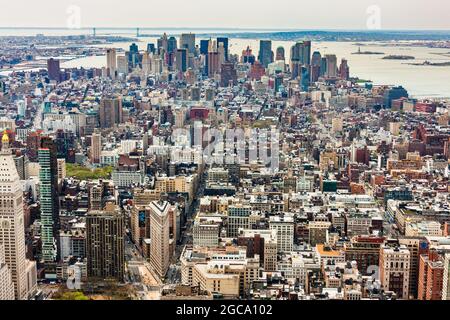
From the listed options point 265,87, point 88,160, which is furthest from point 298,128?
point 88,160

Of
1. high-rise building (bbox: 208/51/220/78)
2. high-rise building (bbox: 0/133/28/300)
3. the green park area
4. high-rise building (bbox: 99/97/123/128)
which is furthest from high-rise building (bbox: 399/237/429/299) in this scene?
high-rise building (bbox: 99/97/123/128)

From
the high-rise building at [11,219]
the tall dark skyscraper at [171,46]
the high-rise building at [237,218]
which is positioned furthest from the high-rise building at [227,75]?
the high-rise building at [11,219]

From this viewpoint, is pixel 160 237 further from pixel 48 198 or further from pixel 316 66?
pixel 316 66

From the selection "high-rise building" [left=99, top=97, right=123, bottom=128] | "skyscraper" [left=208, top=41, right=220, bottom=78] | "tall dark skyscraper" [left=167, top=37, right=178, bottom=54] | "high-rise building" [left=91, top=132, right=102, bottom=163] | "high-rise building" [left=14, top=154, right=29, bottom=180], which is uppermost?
"tall dark skyscraper" [left=167, top=37, right=178, bottom=54]

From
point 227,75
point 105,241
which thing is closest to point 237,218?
point 105,241

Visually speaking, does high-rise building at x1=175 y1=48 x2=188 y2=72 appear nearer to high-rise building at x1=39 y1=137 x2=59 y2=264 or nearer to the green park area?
the green park area

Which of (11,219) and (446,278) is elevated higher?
(11,219)

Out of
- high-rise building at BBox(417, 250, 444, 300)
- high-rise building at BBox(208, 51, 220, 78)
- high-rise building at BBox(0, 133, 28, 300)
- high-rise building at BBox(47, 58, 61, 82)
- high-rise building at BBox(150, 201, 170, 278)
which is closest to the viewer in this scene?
high-rise building at BBox(417, 250, 444, 300)
